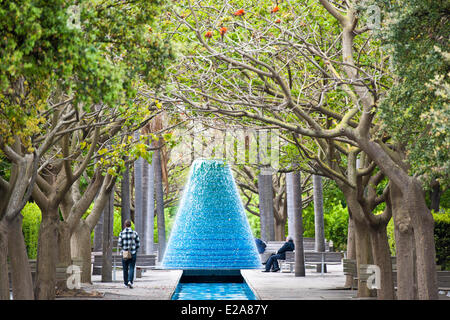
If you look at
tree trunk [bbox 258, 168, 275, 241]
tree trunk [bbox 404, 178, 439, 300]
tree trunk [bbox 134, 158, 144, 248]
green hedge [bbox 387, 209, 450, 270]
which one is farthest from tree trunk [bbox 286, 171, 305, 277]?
tree trunk [bbox 404, 178, 439, 300]

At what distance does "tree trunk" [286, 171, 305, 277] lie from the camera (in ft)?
85.9

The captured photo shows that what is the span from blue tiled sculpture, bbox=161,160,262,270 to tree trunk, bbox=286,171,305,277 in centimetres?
404

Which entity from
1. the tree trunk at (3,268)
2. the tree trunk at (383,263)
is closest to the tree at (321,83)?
the tree trunk at (383,263)

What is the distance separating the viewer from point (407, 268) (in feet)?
43.4

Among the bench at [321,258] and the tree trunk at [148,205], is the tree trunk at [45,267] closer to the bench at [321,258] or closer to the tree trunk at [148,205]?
the bench at [321,258]

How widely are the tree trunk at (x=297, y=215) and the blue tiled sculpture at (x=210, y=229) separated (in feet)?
13.2

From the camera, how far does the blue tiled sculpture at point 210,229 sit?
3147 centimetres

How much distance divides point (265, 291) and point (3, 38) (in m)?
12.7

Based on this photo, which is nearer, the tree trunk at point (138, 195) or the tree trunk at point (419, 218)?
the tree trunk at point (419, 218)

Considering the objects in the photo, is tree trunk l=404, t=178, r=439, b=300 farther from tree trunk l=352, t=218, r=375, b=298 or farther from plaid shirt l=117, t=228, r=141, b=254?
plaid shirt l=117, t=228, r=141, b=254
